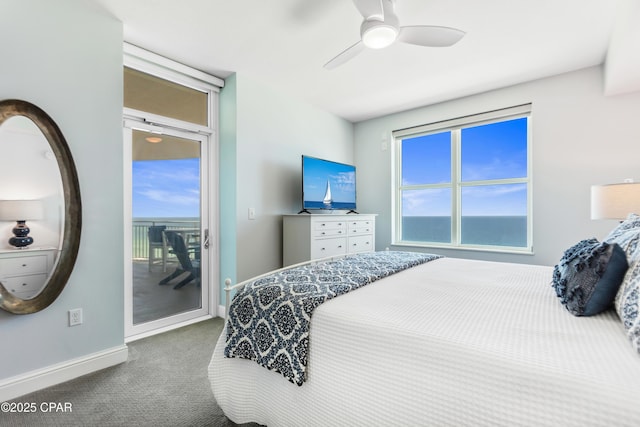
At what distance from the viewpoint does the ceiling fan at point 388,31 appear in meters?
1.77

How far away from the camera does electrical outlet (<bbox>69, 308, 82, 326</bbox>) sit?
2.02 meters

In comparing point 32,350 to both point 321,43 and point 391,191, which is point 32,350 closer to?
point 321,43

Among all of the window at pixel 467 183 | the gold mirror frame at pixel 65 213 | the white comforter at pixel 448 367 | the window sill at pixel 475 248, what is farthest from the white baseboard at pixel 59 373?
the window at pixel 467 183

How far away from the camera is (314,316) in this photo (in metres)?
1.26

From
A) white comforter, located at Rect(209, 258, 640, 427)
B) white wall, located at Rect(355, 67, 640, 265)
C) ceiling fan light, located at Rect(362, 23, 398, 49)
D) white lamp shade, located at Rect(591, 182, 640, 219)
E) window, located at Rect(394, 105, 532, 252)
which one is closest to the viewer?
white comforter, located at Rect(209, 258, 640, 427)

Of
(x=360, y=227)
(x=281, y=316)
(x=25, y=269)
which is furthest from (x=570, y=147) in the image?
(x=25, y=269)

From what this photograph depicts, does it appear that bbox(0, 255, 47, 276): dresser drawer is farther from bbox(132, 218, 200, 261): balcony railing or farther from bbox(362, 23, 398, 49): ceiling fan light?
bbox(362, 23, 398, 49): ceiling fan light

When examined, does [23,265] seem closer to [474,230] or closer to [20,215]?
[20,215]

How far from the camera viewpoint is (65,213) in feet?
6.55

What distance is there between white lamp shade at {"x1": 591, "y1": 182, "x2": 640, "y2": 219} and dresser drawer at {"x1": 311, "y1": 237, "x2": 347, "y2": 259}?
89.3 inches

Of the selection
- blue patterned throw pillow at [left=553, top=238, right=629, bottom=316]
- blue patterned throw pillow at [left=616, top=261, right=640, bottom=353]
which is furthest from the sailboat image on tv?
blue patterned throw pillow at [left=616, top=261, right=640, bottom=353]

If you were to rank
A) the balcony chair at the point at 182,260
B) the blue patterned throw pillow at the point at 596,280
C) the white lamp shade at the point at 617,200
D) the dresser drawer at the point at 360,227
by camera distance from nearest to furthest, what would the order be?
the blue patterned throw pillow at the point at 596,280 → the white lamp shade at the point at 617,200 → the balcony chair at the point at 182,260 → the dresser drawer at the point at 360,227

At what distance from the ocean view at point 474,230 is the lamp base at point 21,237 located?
391 centimetres

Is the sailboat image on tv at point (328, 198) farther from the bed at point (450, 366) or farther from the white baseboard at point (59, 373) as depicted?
the white baseboard at point (59, 373)
